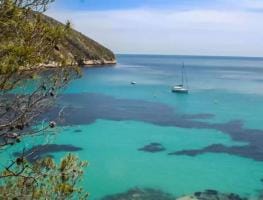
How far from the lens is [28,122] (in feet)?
22.5

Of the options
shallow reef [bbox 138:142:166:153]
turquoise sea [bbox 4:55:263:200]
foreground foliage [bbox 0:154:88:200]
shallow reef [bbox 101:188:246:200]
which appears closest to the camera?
foreground foliage [bbox 0:154:88:200]

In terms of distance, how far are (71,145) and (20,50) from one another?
92.8 feet

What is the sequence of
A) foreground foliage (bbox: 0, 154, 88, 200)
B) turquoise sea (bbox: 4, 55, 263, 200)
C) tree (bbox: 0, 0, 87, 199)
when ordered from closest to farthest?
tree (bbox: 0, 0, 87, 199)
foreground foliage (bbox: 0, 154, 88, 200)
turquoise sea (bbox: 4, 55, 263, 200)

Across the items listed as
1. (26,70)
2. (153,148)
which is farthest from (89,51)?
(26,70)

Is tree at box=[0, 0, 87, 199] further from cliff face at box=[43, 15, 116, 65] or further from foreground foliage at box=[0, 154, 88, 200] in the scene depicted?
cliff face at box=[43, 15, 116, 65]

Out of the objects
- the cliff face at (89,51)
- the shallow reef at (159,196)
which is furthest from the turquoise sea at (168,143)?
the cliff face at (89,51)

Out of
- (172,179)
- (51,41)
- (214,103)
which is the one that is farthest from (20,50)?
(214,103)

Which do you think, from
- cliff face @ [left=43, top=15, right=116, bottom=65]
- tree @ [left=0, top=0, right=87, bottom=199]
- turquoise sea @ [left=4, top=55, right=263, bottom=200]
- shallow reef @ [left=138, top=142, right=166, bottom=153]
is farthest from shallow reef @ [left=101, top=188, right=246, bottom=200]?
cliff face @ [left=43, top=15, right=116, bottom=65]

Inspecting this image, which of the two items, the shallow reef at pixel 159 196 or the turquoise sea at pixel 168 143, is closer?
the shallow reef at pixel 159 196

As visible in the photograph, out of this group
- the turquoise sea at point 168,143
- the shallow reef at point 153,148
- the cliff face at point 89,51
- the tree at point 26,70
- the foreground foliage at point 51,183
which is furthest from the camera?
the cliff face at point 89,51

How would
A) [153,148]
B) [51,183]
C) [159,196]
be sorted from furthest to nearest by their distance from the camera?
[153,148], [159,196], [51,183]

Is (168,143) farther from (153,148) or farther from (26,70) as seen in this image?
(26,70)

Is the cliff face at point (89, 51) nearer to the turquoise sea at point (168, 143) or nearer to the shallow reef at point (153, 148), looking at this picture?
the turquoise sea at point (168, 143)

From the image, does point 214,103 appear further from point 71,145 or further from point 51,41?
point 51,41
